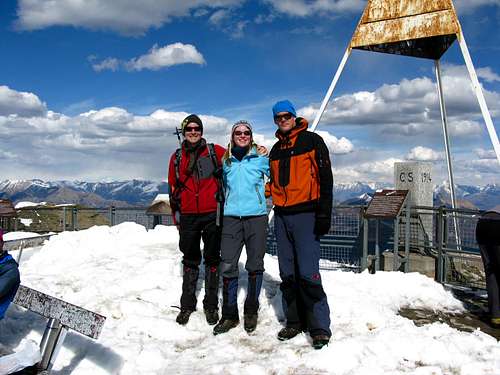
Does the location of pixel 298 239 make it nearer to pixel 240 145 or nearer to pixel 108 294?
pixel 240 145

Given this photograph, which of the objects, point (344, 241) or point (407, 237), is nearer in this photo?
point (407, 237)

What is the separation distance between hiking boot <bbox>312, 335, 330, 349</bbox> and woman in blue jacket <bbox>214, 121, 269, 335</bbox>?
2.96 feet

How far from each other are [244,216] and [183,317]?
4.91 feet

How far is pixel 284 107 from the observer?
4766mm

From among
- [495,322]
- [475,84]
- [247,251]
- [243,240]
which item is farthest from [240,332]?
[475,84]

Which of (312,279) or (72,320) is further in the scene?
(312,279)

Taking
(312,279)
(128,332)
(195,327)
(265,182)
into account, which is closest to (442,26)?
(265,182)

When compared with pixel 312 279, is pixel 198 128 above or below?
above

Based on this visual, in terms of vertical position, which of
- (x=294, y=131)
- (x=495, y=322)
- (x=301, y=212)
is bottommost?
(x=495, y=322)

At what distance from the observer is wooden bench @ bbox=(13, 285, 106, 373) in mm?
3729

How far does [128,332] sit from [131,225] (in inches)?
252

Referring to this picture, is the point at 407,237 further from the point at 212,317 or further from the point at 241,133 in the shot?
the point at 241,133

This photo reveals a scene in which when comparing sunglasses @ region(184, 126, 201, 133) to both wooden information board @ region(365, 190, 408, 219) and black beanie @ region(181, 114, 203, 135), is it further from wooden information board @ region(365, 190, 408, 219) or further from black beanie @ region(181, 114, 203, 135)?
wooden information board @ region(365, 190, 408, 219)

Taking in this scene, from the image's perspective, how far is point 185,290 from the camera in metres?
5.57
